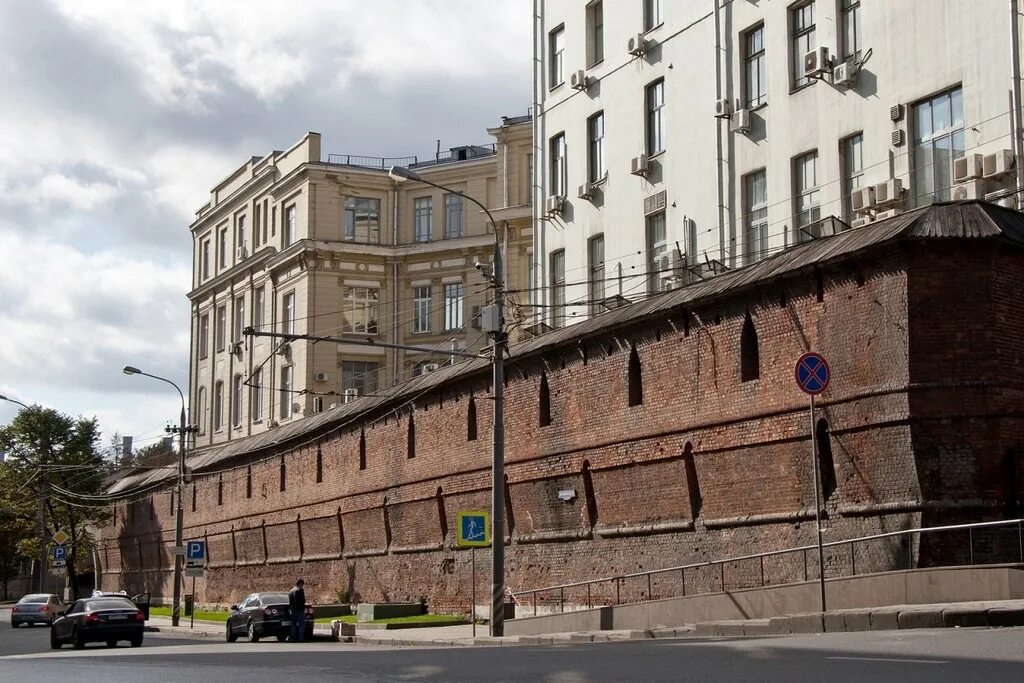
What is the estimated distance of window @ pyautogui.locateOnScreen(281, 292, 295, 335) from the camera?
218ft

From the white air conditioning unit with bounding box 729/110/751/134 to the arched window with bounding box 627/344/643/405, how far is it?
6.50 meters

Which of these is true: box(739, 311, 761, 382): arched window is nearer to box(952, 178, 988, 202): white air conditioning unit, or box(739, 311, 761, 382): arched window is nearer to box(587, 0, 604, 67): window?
box(952, 178, 988, 202): white air conditioning unit

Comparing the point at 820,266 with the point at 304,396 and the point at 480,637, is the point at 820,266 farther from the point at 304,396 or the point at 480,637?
Result: the point at 304,396

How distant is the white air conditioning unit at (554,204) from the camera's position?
41069 millimetres

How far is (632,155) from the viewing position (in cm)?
3784

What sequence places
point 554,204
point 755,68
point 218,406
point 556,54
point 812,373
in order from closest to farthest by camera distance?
1. point 812,373
2. point 755,68
3. point 554,204
4. point 556,54
5. point 218,406

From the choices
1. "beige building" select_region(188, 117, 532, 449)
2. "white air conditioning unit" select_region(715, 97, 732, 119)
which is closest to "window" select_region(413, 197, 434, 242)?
"beige building" select_region(188, 117, 532, 449)

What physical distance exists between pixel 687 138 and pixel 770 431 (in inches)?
469

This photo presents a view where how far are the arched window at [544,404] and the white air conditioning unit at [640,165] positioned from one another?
6580 mm

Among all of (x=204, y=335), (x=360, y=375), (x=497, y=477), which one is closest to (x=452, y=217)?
(x=360, y=375)

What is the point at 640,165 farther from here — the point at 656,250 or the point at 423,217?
→ the point at 423,217

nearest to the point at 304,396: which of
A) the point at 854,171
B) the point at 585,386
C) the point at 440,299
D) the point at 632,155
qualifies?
the point at 440,299

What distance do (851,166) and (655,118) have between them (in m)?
8.30

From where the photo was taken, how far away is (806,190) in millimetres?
31328
